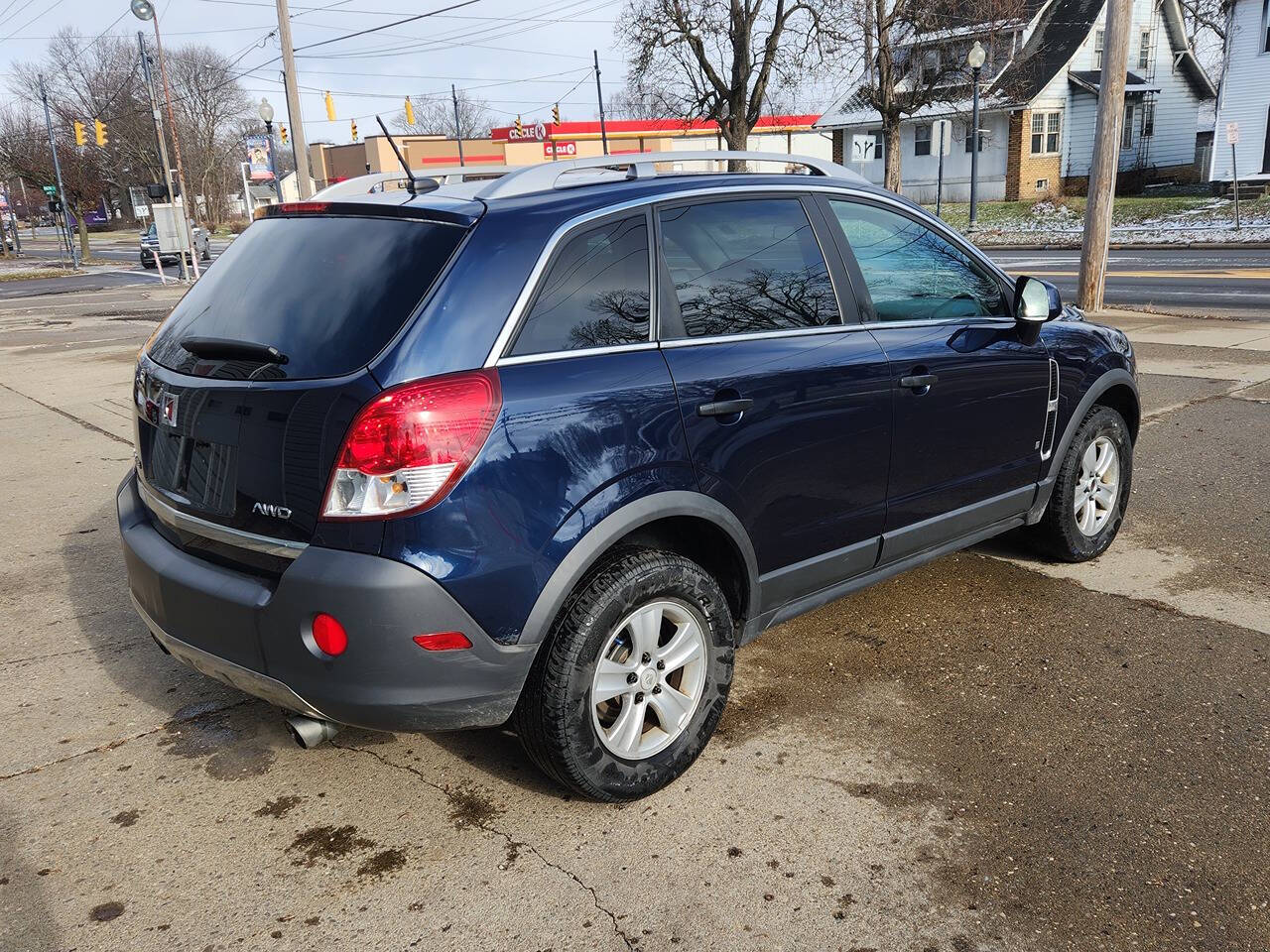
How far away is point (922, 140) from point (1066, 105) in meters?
6.05

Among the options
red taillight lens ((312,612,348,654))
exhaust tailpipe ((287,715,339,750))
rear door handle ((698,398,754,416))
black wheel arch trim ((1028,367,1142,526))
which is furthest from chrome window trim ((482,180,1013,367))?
exhaust tailpipe ((287,715,339,750))

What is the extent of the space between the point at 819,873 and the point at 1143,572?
286cm

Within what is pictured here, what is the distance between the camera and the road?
Answer: 14805mm

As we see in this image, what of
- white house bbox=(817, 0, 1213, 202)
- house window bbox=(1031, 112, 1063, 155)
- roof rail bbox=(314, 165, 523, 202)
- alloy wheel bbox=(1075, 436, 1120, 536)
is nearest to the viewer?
roof rail bbox=(314, 165, 523, 202)

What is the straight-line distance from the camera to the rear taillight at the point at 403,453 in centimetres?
260

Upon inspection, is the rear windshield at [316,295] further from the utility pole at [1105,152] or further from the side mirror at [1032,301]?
the utility pole at [1105,152]

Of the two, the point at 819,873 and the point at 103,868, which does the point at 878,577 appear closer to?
the point at 819,873

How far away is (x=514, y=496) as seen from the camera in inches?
106

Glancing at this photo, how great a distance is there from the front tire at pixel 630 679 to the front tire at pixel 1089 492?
2.20 metres

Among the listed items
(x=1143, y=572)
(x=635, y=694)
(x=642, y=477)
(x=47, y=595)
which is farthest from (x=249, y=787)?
(x=1143, y=572)

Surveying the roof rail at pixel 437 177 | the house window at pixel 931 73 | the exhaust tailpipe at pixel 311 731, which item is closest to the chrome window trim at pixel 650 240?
the roof rail at pixel 437 177

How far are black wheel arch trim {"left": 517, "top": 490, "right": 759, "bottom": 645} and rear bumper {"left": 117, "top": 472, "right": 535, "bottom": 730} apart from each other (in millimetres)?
95

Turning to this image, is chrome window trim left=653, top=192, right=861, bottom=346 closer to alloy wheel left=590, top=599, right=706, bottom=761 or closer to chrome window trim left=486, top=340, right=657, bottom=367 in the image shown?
chrome window trim left=486, top=340, right=657, bottom=367

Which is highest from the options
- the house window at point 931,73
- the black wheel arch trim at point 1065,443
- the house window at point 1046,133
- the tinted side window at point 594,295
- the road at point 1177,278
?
the house window at point 931,73
